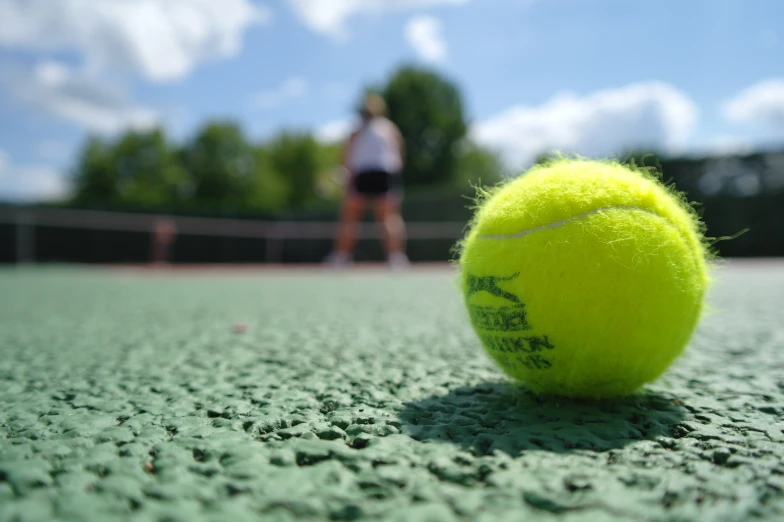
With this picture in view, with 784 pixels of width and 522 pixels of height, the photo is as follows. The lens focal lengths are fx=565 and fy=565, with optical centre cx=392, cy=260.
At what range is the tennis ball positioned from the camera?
1347 millimetres

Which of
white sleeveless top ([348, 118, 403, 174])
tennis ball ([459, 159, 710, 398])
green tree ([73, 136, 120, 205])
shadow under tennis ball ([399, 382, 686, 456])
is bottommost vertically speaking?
shadow under tennis ball ([399, 382, 686, 456])

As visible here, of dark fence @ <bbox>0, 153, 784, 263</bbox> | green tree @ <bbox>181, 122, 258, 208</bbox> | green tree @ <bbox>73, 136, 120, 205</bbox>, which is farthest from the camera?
green tree @ <bbox>181, 122, 258, 208</bbox>

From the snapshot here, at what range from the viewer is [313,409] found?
133 cm

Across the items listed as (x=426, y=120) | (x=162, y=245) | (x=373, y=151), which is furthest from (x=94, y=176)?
(x=373, y=151)

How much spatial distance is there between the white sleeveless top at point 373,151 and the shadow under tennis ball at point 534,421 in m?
5.78

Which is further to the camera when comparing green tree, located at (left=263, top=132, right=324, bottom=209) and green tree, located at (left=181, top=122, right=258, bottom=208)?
green tree, located at (left=263, top=132, right=324, bottom=209)

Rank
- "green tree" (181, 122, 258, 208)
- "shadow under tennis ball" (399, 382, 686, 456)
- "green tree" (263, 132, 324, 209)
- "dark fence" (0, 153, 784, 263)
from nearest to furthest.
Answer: "shadow under tennis ball" (399, 382, 686, 456) < "dark fence" (0, 153, 784, 263) < "green tree" (181, 122, 258, 208) < "green tree" (263, 132, 324, 209)

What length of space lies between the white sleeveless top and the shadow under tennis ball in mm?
5782

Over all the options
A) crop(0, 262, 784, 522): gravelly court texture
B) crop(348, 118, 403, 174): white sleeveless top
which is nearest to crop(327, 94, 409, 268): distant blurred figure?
crop(348, 118, 403, 174): white sleeveless top

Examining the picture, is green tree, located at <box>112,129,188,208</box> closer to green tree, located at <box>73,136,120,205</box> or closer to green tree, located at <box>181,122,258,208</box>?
green tree, located at <box>73,136,120,205</box>

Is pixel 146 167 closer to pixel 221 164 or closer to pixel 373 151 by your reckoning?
pixel 221 164

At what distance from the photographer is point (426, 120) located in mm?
33094

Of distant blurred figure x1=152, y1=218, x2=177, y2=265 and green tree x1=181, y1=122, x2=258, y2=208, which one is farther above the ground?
green tree x1=181, y1=122, x2=258, y2=208

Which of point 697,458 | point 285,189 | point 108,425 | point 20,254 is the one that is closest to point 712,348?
point 697,458
